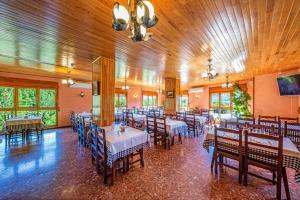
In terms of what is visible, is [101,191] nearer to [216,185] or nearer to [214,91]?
[216,185]

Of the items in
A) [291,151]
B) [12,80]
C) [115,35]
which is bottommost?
[291,151]

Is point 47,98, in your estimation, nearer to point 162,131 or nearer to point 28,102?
point 28,102

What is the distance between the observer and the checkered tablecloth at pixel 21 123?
4.71 meters

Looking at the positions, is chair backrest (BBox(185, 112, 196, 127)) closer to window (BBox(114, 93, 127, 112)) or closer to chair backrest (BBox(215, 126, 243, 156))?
chair backrest (BBox(215, 126, 243, 156))

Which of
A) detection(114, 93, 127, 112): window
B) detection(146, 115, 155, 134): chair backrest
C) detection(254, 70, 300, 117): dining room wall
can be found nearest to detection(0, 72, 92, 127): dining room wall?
detection(114, 93, 127, 112): window

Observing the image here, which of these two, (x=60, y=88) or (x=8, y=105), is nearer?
(x=8, y=105)

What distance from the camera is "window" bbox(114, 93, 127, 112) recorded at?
973cm

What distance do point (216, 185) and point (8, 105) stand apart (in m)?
8.45

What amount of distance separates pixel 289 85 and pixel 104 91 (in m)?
6.62

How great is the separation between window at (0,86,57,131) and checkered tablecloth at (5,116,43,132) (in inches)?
41.9

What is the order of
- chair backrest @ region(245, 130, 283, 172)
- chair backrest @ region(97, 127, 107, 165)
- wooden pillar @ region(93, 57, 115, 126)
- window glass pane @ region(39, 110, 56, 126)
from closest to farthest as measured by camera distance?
chair backrest @ region(245, 130, 283, 172) < chair backrest @ region(97, 127, 107, 165) < wooden pillar @ region(93, 57, 115, 126) < window glass pane @ region(39, 110, 56, 126)

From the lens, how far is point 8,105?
19.7 ft

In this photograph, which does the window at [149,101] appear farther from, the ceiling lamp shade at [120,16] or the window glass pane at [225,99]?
the ceiling lamp shade at [120,16]

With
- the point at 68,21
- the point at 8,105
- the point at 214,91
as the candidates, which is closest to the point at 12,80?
the point at 8,105
